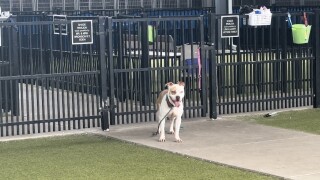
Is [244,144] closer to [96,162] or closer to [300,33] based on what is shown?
[96,162]

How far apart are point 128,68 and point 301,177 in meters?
4.89

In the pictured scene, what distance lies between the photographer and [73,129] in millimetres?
11922

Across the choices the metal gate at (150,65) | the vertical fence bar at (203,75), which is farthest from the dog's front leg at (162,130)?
the vertical fence bar at (203,75)

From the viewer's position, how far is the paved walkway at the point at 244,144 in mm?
8922

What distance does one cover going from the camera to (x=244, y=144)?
10445 millimetres

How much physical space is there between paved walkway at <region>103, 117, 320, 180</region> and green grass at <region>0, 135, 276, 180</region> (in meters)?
0.35

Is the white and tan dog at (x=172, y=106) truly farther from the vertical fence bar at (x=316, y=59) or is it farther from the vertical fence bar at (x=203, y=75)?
the vertical fence bar at (x=316, y=59)

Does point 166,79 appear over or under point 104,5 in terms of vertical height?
under

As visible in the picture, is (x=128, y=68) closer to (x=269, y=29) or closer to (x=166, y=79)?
(x=166, y=79)

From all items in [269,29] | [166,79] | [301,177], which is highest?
[269,29]

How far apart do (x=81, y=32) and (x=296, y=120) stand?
13.1ft

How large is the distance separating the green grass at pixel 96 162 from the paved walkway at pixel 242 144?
13.5 inches

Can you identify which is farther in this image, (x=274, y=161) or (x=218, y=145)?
(x=218, y=145)

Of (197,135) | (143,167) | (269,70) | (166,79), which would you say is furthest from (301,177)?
(269,70)
